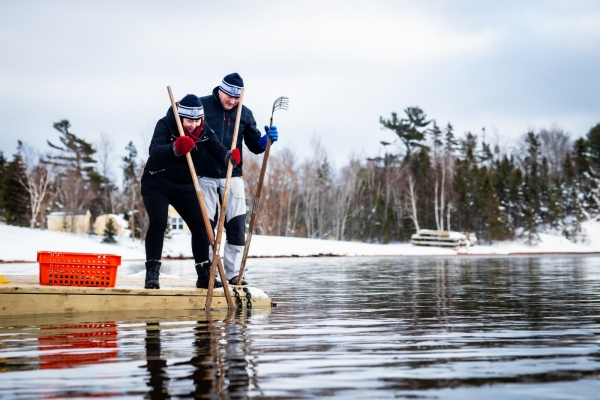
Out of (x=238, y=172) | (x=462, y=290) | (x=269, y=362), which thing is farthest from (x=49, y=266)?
(x=462, y=290)

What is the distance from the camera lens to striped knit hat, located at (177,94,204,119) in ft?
20.7

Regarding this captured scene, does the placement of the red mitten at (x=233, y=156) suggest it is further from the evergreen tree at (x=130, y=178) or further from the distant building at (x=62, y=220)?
the distant building at (x=62, y=220)

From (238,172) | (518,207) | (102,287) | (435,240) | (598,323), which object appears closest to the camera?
(598,323)

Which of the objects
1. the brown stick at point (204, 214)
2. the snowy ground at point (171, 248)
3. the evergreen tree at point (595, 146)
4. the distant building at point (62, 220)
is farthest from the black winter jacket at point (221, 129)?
the evergreen tree at point (595, 146)

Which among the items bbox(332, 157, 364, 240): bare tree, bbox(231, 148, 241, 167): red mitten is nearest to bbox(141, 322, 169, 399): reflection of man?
bbox(231, 148, 241, 167): red mitten

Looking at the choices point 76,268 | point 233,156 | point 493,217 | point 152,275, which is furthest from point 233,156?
point 493,217

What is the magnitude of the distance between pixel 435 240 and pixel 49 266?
47628 millimetres

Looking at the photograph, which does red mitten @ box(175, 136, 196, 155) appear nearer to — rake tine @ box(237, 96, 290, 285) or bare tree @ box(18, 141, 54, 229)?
rake tine @ box(237, 96, 290, 285)

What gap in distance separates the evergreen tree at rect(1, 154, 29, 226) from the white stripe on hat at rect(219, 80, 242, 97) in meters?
48.6

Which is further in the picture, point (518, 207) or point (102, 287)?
point (518, 207)

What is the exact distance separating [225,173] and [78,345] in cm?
341

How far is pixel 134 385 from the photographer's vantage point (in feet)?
8.92

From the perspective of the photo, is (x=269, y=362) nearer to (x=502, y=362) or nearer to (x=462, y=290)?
(x=502, y=362)

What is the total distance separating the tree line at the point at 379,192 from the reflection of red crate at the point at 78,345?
151 ft
